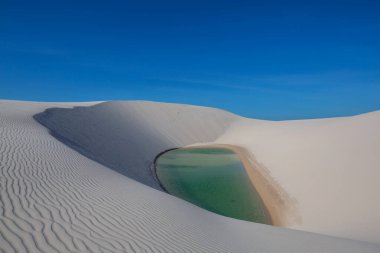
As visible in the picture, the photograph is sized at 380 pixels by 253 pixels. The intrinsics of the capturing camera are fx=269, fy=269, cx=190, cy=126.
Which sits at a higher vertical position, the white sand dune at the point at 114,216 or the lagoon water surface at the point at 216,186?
the white sand dune at the point at 114,216

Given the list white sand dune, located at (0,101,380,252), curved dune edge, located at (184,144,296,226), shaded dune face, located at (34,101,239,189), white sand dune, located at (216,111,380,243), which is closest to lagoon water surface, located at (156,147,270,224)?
curved dune edge, located at (184,144,296,226)

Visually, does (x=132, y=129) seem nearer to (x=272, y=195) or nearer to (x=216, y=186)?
(x=216, y=186)

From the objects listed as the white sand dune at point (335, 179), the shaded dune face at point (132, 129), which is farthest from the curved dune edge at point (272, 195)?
the shaded dune face at point (132, 129)

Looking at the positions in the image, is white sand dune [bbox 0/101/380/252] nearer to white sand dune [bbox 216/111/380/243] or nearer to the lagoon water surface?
white sand dune [bbox 216/111/380/243]

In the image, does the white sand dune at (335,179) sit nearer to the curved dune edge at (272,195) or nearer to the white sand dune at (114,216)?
the white sand dune at (114,216)

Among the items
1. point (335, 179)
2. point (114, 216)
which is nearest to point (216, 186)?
point (335, 179)

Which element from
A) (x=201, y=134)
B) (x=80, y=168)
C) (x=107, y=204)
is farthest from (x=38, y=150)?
(x=201, y=134)

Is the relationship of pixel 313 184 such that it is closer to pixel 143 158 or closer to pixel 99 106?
pixel 143 158
